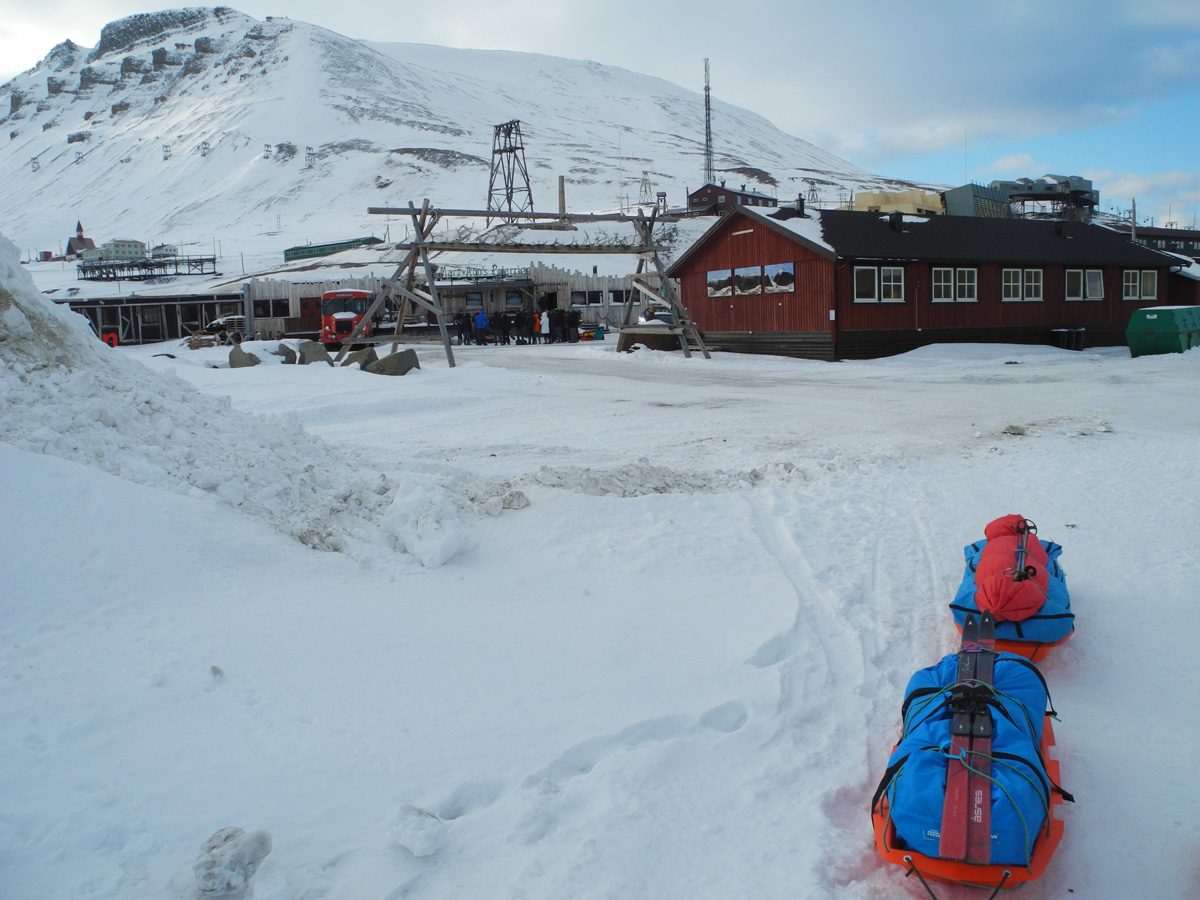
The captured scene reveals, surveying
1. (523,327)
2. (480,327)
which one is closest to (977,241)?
(523,327)

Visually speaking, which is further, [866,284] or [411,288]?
[866,284]

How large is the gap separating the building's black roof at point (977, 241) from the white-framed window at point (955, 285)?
376mm

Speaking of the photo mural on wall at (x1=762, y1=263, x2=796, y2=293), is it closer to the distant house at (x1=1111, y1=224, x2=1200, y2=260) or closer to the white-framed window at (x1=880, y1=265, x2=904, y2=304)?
the white-framed window at (x1=880, y1=265, x2=904, y2=304)

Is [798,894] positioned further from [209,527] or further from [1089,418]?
[1089,418]

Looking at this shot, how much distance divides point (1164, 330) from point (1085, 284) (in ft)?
19.6

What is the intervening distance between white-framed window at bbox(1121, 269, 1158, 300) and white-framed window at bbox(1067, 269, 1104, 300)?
1.38 m

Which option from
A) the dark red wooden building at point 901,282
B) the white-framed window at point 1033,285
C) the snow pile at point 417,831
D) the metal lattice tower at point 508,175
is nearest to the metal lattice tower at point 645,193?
the metal lattice tower at point 508,175

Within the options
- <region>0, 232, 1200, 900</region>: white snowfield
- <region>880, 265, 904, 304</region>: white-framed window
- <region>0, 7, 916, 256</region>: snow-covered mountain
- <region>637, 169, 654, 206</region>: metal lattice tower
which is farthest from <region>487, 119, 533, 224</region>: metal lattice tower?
<region>0, 232, 1200, 900</region>: white snowfield

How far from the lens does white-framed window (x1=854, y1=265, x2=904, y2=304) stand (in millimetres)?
23609

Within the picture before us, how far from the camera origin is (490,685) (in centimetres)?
443

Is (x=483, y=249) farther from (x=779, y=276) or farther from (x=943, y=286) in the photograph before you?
(x=943, y=286)

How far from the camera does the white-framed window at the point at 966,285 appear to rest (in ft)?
82.5

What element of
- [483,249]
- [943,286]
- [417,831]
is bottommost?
[417,831]

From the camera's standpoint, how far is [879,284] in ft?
78.4
